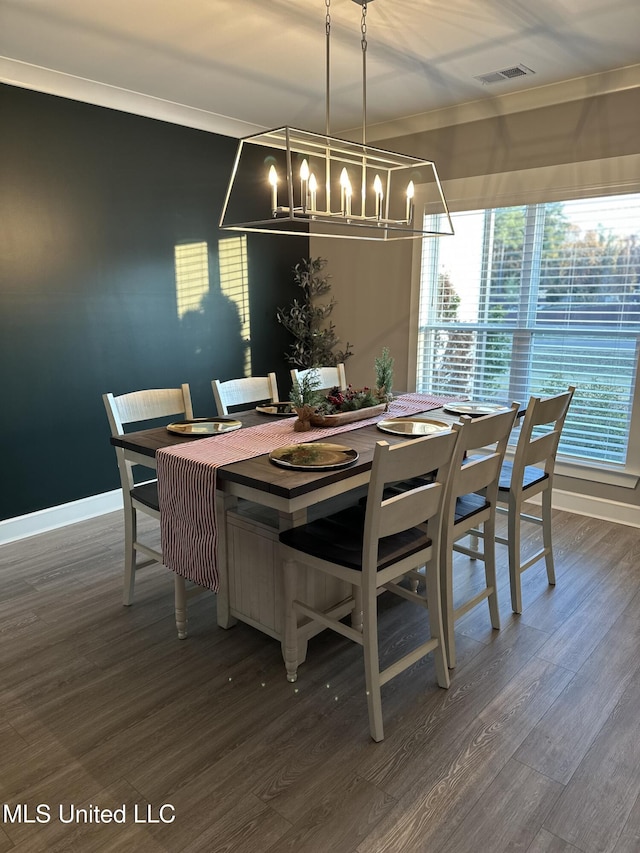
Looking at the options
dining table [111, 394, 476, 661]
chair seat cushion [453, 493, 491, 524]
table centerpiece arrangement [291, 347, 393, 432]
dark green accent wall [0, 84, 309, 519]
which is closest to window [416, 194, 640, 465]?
table centerpiece arrangement [291, 347, 393, 432]

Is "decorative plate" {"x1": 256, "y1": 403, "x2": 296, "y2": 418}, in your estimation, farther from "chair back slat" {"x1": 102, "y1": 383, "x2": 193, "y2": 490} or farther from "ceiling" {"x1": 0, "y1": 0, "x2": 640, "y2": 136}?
"ceiling" {"x1": 0, "y1": 0, "x2": 640, "y2": 136}

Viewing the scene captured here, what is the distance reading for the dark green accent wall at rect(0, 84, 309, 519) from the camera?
3.49 m

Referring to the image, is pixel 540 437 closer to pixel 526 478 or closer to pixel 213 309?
Result: pixel 526 478

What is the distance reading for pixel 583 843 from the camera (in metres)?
1.60

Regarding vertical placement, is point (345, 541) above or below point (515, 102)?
below

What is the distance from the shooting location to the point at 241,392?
3.46m

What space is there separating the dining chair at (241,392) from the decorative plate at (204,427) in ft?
1.40

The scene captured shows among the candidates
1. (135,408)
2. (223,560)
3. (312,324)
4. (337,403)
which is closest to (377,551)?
(223,560)

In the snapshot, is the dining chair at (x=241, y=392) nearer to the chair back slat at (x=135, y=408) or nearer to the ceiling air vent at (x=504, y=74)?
the chair back slat at (x=135, y=408)

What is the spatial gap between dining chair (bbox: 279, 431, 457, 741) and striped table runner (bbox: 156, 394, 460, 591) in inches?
13.6

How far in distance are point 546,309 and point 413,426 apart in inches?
72.5

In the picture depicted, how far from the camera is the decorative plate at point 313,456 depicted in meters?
2.13

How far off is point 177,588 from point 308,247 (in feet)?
11.9

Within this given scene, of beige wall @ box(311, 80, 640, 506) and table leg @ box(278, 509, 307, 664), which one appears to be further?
beige wall @ box(311, 80, 640, 506)
